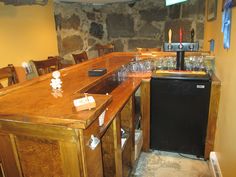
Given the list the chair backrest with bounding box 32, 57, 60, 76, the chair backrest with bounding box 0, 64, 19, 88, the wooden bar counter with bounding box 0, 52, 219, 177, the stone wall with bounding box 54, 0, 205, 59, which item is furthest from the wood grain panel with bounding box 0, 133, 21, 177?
the stone wall with bounding box 54, 0, 205, 59

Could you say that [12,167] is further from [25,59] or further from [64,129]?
[25,59]

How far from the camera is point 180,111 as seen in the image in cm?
179

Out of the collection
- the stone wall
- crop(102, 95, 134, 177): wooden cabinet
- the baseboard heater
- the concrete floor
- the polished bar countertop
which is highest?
the stone wall

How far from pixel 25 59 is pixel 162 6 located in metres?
2.60

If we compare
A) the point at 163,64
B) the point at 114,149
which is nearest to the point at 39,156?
the point at 114,149

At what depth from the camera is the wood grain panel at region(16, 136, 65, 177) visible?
2.65 feet

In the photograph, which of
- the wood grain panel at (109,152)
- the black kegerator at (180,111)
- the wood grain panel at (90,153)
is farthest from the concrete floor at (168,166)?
the wood grain panel at (90,153)

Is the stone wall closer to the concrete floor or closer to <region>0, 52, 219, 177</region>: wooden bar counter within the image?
the concrete floor

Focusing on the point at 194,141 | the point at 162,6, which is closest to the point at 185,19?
the point at 162,6

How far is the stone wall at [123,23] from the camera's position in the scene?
141 inches

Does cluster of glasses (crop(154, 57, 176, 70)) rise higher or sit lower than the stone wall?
lower

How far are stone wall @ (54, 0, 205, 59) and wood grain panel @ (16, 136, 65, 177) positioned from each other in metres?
3.04

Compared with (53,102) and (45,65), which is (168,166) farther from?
(45,65)

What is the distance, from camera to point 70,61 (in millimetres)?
3789
